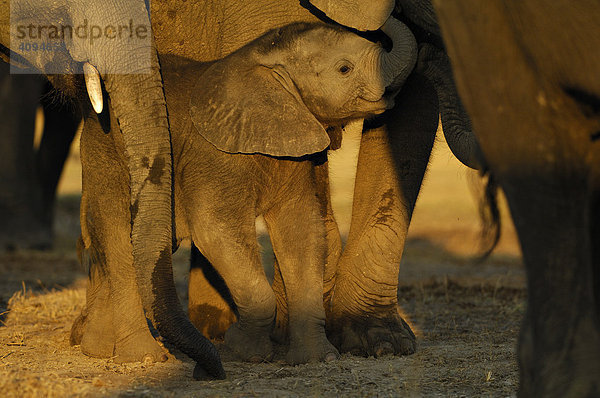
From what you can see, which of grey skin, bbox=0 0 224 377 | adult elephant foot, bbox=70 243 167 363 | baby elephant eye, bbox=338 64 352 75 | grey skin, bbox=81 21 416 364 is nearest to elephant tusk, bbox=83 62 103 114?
grey skin, bbox=0 0 224 377

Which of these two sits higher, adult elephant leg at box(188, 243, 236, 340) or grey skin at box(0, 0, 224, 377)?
grey skin at box(0, 0, 224, 377)

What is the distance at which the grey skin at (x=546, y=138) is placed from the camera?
9.68ft

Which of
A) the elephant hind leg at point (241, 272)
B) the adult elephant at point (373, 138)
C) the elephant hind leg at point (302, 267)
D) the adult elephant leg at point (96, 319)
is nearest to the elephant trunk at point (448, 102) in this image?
the adult elephant at point (373, 138)

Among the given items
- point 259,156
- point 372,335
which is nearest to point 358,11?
point 259,156

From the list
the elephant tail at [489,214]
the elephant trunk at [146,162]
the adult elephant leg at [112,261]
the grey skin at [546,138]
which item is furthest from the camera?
the adult elephant leg at [112,261]

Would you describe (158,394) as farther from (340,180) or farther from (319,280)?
(340,180)

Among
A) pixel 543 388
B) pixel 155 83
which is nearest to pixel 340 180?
pixel 155 83

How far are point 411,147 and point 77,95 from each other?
1590 mm

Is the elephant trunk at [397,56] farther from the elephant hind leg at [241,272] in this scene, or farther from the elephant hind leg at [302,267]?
the elephant hind leg at [241,272]

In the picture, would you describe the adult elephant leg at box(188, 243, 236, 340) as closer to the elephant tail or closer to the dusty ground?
the dusty ground

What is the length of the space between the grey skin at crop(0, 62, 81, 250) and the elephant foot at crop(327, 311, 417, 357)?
16.3 feet

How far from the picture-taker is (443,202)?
1545cm

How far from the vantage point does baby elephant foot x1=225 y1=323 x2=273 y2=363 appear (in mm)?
4641

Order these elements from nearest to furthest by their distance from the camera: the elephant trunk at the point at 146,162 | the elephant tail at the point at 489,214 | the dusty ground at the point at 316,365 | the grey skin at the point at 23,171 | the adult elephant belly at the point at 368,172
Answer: the dusty ground at the point at 316,365 < the elephant trunk at the point at 146,162 < the elephant tail at the point at 489,214 < the adult elephant belly at the point at 368,172 < the grey skin at the point at 23,171
